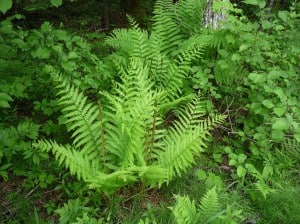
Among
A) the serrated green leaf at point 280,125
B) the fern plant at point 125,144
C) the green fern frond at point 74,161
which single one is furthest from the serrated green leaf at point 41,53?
the serrated green leaf at point 280,125

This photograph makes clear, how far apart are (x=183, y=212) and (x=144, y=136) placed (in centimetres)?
95

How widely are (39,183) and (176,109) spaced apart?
1.75m

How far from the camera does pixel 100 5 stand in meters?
7.00

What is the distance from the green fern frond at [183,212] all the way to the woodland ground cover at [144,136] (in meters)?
0.01

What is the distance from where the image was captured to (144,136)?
3389 mm

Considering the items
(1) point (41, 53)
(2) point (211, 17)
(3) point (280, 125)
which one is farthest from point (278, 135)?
(1) point (41, 53)

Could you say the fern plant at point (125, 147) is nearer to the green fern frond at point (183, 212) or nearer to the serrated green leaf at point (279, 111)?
the green fern frond at point (183, 212)

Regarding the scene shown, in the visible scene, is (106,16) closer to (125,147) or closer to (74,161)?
(125,147)

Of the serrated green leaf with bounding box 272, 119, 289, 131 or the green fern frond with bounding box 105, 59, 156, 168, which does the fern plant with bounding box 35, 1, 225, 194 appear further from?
the serrated green leaf with bounding box 272, 119, 289, 131

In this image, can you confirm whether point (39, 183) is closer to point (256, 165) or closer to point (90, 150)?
point (90, 150)

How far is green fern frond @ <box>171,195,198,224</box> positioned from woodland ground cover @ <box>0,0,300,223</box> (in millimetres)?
11

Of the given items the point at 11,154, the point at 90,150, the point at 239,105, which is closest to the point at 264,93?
the point at 239,105

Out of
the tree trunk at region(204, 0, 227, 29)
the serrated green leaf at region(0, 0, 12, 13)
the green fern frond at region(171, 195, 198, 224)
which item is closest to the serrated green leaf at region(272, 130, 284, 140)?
the green fern frond at region(171, 195, 198, 224)

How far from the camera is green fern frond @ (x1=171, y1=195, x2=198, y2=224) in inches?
104
